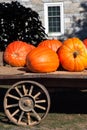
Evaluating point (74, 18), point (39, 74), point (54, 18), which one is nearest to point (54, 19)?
point (54, 18)

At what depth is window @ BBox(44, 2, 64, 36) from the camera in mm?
17156

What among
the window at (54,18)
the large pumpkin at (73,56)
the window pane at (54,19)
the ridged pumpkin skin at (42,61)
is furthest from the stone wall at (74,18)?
the ridged pumpkin skin at (42,61)

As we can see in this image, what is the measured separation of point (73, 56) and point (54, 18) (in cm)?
1099

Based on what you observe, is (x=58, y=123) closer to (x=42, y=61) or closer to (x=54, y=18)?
(x=42, y=61)

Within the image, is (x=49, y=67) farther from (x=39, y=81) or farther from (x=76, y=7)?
(x=76, y=7)

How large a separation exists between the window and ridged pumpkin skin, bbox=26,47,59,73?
1070 cm

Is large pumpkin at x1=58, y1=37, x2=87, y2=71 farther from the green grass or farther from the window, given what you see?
the window

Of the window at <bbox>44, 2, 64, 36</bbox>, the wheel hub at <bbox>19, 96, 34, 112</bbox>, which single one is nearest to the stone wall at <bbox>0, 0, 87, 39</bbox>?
the window at <bbox>44, 2, 64, 36</bbox>

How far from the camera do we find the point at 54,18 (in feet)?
56.9

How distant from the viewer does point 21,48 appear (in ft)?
23.0

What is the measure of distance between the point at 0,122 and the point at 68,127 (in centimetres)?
109

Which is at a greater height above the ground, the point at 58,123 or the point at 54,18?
the point at 54,18

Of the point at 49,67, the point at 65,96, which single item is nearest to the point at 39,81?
the point at 49,67

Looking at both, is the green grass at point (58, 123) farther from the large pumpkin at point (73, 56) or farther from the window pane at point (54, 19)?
the window pane at point (54, 19)
